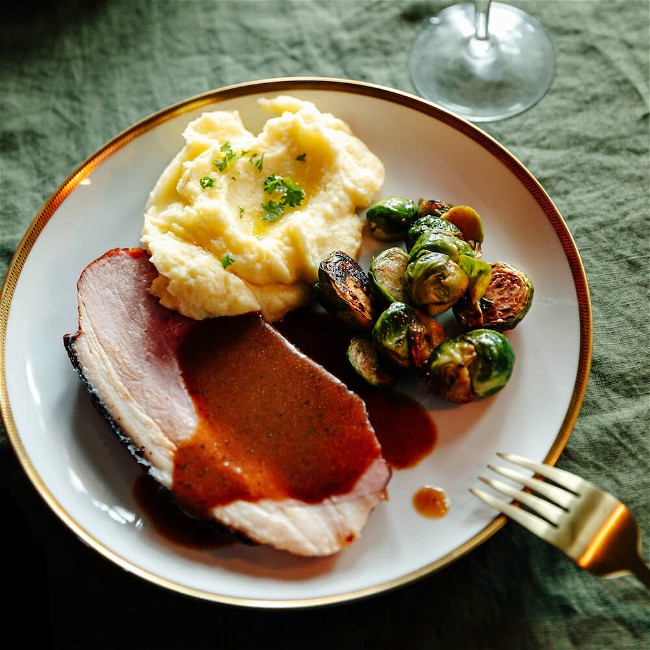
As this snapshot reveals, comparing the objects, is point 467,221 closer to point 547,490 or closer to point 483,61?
point 547,490

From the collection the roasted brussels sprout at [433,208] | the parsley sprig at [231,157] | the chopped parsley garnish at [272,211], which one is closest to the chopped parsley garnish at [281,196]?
the chopped parsley garnish at [272,211]

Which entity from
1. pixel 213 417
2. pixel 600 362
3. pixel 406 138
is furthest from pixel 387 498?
pixel 406 138

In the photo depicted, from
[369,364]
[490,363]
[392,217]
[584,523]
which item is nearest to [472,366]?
[490,363]

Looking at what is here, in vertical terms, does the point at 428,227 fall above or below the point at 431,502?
above

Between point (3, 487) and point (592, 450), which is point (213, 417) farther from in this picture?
point (592, 450)

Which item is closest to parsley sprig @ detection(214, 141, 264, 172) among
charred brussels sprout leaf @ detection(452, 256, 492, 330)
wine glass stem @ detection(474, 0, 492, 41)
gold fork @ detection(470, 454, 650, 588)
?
charred brussels sprout leaf @ detection(452, 256, 492, 330)

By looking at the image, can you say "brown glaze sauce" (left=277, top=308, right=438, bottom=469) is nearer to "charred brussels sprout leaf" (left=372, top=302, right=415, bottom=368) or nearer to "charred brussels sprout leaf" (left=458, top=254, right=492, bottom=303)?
"charred brussels sprout leaf" (left=372, top=302, right=415, bottom=368)
